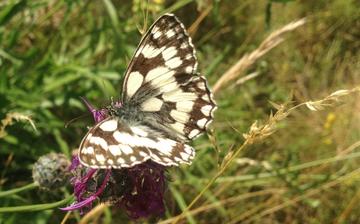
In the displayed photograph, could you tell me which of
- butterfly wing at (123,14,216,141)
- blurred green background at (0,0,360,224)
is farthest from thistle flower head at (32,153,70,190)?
butterfly wing at (123,14,216,141)

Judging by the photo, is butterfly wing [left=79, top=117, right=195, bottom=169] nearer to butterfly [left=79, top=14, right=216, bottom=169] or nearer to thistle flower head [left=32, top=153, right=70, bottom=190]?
butterfly [left=79, top=14, right=216, bottom=169]

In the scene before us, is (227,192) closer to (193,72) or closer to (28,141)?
(28,141)

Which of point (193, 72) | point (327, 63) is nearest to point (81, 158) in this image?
point (193, 72)

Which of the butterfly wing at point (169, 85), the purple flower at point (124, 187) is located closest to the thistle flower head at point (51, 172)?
the purple flower at point (124, 187)

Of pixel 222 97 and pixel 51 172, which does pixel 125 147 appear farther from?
pixel 222 97

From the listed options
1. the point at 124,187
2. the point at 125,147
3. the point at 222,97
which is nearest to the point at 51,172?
the point at 124,187

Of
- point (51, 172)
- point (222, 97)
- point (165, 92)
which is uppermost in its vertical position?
point (165, 92)

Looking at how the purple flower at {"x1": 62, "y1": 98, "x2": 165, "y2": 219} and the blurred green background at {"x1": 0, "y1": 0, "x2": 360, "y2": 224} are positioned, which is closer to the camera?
the purple flower at {"x1": 62, "y1": 98, "x2": 165, "y2": 219}
